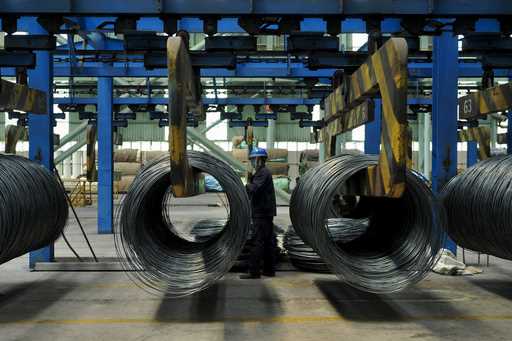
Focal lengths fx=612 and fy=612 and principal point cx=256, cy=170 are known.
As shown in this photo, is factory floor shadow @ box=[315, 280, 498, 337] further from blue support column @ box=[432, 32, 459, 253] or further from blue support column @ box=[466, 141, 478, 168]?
blue support column @ box=[466, 141, 478, 168]

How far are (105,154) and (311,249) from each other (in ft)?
22.1

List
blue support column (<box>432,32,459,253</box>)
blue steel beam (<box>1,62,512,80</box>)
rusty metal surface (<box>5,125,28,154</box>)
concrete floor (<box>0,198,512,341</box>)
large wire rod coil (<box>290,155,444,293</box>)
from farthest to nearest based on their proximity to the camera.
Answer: blue steel beam (<box>1,62,512,80</box>) < rusty metal surface (<box>5,125,28,154</box>) < blue support column (<box>432,32,459,253</box>) < large wire rod coil (<box>290,155,444,293</box>) < concrete floor (<box>0,198,512,341</box>)

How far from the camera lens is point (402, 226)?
6582 mm

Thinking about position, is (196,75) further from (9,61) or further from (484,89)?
(484,89)

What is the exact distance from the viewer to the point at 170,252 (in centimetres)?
661

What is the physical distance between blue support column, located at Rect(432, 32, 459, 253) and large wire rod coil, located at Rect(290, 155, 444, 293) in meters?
1.74

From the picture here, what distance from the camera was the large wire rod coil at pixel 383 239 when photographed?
5.57 meters

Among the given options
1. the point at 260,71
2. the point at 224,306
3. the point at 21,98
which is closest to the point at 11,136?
the point at 21,98

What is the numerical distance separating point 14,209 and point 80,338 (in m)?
1.59

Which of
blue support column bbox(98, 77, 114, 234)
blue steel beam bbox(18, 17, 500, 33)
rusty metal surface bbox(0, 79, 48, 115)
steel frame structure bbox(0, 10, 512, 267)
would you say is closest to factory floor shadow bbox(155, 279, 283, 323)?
rusty metal surface bbox(0, 79, 48, 115)

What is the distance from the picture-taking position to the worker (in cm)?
767

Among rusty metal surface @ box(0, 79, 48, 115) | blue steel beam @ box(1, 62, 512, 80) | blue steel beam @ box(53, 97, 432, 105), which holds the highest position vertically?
blue steel beam @ box(1, 62, 512, 80)

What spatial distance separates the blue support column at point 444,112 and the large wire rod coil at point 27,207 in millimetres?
4944

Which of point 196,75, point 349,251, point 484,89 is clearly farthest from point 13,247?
point 484,89
